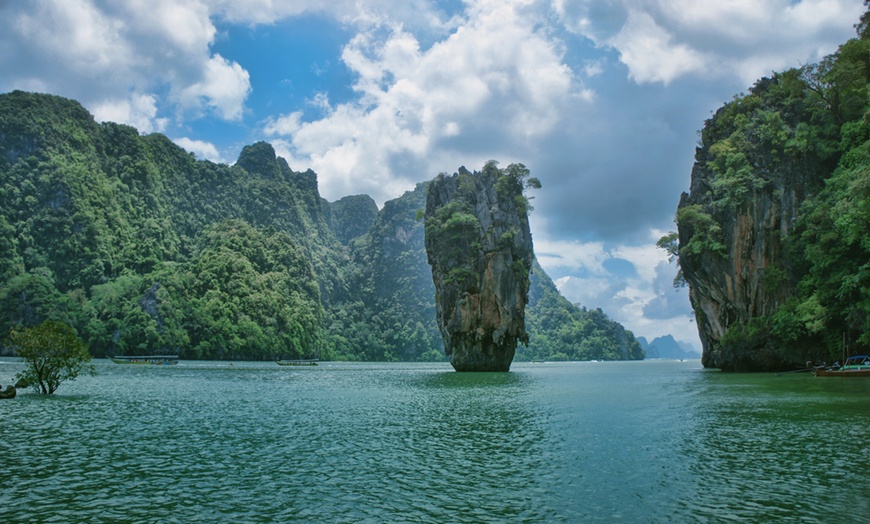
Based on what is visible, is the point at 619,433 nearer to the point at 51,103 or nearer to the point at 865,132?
the point at 865,132

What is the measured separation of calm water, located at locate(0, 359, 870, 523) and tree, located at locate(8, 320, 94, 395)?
12.6 feet

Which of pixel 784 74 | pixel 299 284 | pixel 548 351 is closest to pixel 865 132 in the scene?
pixel 784 74

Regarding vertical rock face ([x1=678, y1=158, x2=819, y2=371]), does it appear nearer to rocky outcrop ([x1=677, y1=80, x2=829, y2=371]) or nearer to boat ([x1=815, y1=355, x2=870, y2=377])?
rocky outcrop ([x1=677, y1=80, x2=829, y2=371])

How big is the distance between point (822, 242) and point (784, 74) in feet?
60.0

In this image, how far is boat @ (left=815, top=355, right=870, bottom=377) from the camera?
37562mm

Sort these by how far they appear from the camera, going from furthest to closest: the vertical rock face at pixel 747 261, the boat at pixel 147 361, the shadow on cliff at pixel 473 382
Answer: the boat at pixel 147 361
the vertical rock face at pixel 747 261
the shadow on cliff at pixel 473 382

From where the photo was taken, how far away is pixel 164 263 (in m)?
127

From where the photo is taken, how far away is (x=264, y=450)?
1524cm

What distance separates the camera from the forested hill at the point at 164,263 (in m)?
101

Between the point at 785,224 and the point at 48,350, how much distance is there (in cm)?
5213

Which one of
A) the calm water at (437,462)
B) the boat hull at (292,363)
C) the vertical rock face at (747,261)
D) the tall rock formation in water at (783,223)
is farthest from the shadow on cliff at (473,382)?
the boat hull at (292,363)

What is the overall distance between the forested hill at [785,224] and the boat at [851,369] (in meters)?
1.08

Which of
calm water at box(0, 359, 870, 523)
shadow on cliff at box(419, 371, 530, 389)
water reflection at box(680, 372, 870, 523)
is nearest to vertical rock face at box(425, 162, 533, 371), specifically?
shadow on cliff at box(419, 371, 530, 389)

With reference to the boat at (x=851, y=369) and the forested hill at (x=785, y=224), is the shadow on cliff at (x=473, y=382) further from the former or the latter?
the boat at (x=851, y=369)
